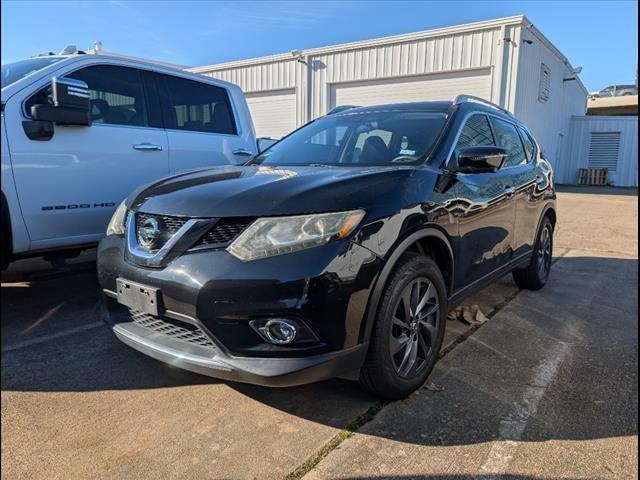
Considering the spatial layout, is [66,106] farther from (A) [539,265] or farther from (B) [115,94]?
(A) [539,265]

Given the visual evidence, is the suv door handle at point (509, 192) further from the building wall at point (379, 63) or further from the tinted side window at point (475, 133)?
the building wall at point (379, 63)

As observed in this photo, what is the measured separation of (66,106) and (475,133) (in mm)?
2970

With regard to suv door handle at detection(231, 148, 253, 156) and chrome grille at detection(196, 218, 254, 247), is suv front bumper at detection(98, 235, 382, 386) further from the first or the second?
suv door handle at detection(231, 148, 253, 156)

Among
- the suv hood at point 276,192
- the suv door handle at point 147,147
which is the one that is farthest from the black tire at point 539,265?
the suv door handle at point 147,147

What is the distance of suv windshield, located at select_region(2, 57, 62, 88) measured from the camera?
12.3 feet

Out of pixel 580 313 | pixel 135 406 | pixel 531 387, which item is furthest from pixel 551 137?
pixel 135 406

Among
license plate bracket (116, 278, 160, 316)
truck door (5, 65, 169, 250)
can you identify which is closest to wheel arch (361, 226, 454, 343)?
license plate bracket (116, 278, 160, 316)

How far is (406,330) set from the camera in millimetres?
2719

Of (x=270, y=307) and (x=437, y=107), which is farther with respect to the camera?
→ (x=437, y=107)

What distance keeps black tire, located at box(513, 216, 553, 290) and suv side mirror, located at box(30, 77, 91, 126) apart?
4131 millimetres

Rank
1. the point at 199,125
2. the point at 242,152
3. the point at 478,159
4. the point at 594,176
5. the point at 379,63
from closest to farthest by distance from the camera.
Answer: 1. the point at 478,159
2. the point at 199,125
3. the point at 242,152
4. the point at 379,63
5. the point at 594,176

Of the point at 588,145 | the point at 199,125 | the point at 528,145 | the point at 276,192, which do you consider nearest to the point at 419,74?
the point at 528,145

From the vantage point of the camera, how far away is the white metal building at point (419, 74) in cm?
1535

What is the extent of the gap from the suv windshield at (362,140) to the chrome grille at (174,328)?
145 cm
